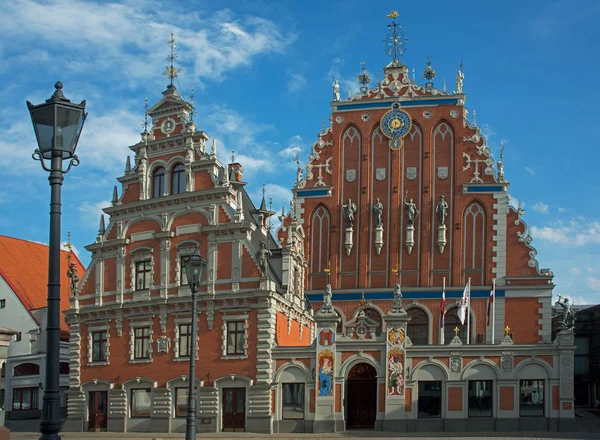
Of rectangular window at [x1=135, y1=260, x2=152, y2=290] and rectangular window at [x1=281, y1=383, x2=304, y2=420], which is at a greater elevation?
rectangular window at [x1=135, y1=260, x2=152, y2=290]

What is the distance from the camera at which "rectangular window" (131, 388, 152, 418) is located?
135ft

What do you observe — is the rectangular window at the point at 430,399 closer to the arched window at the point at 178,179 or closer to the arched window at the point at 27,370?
the arched window at the point at 178,179

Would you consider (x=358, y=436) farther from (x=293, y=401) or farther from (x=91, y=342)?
(x=91, y=342)

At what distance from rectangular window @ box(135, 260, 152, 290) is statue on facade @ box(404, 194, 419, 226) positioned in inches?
542

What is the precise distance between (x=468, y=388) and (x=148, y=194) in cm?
1791

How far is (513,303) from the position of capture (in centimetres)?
4441

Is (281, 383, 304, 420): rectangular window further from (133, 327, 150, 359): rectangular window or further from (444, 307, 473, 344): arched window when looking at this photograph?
(444, 307, 473, 344): arched window

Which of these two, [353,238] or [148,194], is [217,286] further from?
[353,238]

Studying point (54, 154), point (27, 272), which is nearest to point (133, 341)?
point (27, 272)

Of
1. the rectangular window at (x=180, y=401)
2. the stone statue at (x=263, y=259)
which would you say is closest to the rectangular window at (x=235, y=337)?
the stone statue at (x=263, y=259)

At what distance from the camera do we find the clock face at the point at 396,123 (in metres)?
47.1

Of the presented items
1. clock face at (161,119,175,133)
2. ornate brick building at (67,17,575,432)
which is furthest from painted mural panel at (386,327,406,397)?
clock face at (161,119,175,133)

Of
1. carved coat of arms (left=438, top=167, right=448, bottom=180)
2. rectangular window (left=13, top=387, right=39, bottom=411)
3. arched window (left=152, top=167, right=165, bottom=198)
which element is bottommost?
rectangular window (left=13, top=387, right=39, bottom=411)

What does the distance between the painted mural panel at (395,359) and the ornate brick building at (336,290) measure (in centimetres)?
6
